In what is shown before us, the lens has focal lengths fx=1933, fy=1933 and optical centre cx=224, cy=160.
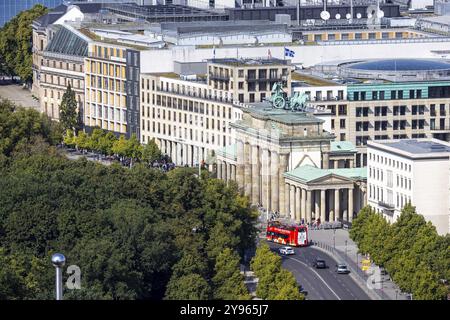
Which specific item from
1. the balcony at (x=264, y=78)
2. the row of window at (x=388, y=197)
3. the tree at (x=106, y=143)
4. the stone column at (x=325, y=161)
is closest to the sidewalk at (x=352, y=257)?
the row of window at (x=388, y=197)

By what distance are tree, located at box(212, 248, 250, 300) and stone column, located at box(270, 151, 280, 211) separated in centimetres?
4037

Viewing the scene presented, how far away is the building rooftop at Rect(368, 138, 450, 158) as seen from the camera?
139125 mm

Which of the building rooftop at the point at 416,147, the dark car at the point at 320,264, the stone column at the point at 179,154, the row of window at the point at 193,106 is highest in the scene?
Result: the building rooftop at the point at 416,147

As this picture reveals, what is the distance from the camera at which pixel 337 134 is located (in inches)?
6752

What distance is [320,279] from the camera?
12312 cm

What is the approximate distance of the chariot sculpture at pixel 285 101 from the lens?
15988 cm

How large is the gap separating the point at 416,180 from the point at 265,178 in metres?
24.2

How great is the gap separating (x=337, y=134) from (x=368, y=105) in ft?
13.6

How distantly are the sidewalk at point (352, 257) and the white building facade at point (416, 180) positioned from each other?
404cm

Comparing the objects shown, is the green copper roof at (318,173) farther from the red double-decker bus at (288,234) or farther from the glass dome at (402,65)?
the glass dome at (402,65)

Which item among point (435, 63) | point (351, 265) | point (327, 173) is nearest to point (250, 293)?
point (351, 265)

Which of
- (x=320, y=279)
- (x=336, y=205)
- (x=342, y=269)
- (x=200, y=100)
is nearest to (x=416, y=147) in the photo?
(x=336, y=205)

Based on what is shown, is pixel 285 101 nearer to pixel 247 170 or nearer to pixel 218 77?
pixel 247 170

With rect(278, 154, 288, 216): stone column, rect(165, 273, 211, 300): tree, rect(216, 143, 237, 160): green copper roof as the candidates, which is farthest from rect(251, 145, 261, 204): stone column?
rect(165, 273, 211, 300): tree
